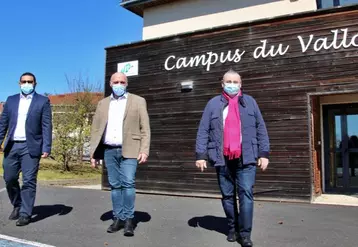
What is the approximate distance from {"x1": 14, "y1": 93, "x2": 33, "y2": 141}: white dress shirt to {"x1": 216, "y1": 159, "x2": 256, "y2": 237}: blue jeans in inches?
112

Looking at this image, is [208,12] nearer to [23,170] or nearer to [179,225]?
[179,225]

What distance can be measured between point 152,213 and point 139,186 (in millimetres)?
3448

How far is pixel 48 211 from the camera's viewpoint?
671cm

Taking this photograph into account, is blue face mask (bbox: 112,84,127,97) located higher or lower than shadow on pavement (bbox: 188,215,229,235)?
higher

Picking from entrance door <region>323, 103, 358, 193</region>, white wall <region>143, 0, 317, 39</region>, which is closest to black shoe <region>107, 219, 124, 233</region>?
entrance door <region>323, 103, 358, 193</region>

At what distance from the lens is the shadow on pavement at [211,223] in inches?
210

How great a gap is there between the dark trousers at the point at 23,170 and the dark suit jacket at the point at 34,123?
0.10 m

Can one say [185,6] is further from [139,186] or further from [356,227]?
[356,227]

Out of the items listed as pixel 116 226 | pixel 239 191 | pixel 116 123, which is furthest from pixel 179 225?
pixel 116 123

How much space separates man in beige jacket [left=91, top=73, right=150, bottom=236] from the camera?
16.6 feet

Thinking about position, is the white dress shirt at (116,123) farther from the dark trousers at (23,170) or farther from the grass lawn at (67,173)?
the grass lawn at (67,173)

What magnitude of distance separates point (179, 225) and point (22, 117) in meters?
2.71

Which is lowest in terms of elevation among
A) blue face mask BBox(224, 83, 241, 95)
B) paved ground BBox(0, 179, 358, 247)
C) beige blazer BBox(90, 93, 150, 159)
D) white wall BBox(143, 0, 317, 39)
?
paved ground BBox(0, 179, 358, 247)

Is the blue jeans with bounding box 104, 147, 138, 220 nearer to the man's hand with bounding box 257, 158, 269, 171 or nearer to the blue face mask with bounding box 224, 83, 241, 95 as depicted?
the blue face mask with bounding box 224, 83, 241, 95
